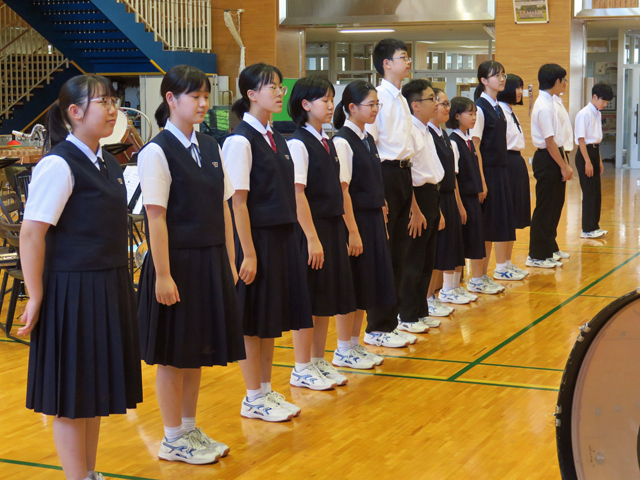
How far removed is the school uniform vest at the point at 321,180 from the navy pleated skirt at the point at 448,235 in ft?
5.08

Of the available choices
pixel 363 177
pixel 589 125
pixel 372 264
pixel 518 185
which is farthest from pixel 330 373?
pixel 589 125

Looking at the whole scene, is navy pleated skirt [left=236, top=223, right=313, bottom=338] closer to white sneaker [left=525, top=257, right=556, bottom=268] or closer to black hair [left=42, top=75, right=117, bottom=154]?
black hair [left=42, top=75, right=117, bottom=154]

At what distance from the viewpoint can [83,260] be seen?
2.35 m

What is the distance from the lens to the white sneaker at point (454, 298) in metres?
5.43

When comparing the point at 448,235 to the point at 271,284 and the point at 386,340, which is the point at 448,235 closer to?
the point at 386,340

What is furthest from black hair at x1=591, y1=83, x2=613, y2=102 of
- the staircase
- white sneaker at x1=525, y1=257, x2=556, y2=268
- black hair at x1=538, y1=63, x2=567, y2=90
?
the staircase

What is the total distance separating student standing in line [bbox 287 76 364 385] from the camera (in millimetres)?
3469

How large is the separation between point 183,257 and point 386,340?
6.27ft

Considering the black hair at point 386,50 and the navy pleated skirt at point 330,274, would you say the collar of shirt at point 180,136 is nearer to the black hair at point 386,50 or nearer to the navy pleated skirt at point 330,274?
the navy pleated skirt at point 330,274

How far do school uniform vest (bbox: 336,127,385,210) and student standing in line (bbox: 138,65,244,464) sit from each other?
1101 millimetres

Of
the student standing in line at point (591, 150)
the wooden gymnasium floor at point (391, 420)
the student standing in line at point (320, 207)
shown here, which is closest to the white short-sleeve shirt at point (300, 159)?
the student standing in line at point (320, 207)

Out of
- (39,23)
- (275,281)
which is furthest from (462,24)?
(275,281)

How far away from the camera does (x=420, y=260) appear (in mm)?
4574

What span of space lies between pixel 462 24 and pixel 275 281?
13725mm
